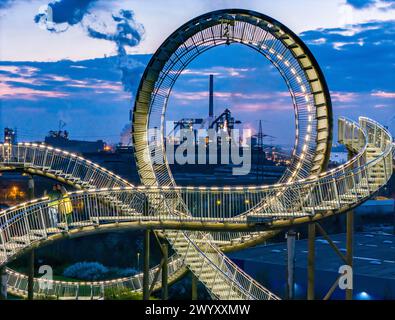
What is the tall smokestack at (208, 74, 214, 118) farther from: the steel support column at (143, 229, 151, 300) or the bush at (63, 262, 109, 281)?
the steel support column at (143, 229, 151, 300)

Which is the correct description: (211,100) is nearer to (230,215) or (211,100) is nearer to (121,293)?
(121,293)

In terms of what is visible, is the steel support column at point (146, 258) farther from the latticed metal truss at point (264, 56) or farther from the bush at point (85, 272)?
the bush at point (85, 272)

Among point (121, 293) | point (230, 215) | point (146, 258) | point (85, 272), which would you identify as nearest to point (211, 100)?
point (85, 272)

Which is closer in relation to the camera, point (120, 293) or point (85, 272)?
point (120, 293)

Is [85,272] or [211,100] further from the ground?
[211,100]

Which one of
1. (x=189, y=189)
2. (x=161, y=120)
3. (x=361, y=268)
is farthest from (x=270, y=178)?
(x=189, y=189)

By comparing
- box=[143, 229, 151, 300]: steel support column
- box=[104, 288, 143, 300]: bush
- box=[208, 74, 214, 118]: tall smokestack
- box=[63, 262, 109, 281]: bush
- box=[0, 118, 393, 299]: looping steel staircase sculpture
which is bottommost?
→ box=[63, 262, 109, 281]: bush

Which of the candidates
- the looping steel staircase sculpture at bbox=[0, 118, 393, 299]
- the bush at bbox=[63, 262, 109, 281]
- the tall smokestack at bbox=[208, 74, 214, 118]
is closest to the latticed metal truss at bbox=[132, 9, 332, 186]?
the looping steel staircase sculpture at bbox=[0, 118, 393, 299]
